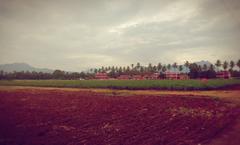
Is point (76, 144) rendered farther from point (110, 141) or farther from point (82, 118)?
point (82, 118)

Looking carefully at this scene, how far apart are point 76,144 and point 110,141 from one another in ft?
4.26

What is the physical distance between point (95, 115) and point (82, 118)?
1.18 m

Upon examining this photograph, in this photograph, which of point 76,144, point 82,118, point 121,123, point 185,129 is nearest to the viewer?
point 76,144

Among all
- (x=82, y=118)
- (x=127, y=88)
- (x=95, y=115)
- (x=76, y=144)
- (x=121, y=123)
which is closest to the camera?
(x=76, y=144)

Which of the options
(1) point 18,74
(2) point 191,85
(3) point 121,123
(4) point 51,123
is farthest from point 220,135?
(1) point 18,74

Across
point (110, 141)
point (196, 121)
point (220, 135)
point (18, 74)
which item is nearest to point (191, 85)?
point (196, 121)

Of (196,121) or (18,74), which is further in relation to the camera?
(18,74)

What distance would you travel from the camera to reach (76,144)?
8.30m

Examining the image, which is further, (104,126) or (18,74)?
(18,74)

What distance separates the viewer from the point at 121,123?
38.6 feet

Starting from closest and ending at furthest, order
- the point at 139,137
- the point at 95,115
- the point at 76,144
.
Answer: the point at 76,144, the point at 139,137, the point at 95,115

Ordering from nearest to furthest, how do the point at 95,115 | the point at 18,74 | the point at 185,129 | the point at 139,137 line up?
the point at 139,137, the point at 185,129, the point at 95,115, the point at 18,74

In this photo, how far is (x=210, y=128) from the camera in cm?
1083

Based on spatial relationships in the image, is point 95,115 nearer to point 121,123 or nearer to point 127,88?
point 121,123
